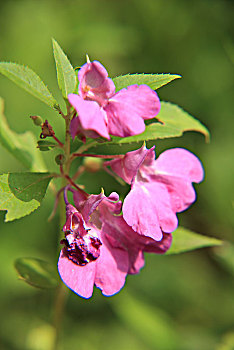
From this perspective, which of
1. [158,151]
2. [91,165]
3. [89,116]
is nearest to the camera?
[89,116]

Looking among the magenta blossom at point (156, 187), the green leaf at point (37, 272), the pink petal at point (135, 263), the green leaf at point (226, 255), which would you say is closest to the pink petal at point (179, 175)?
the magenta blossom at point (156, 187)

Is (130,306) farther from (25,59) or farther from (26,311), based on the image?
(25,59)

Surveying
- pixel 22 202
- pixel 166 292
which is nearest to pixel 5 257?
pixel 166 292

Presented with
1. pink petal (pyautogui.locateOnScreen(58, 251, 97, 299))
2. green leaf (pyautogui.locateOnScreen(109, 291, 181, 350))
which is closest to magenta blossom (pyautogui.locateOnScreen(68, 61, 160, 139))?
pink petal (pyautogui.locateOnScreen(58, 251, 97, 299))

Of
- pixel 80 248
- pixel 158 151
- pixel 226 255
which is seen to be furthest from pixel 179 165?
pixel 158 151

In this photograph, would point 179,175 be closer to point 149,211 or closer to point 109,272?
point 149,211

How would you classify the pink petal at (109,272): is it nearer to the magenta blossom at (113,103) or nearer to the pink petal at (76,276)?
the pink petal at (76,276)

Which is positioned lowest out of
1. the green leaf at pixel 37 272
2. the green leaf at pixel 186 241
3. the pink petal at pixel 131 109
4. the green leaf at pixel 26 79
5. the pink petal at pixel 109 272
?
the green leaf at pixel 186 241
